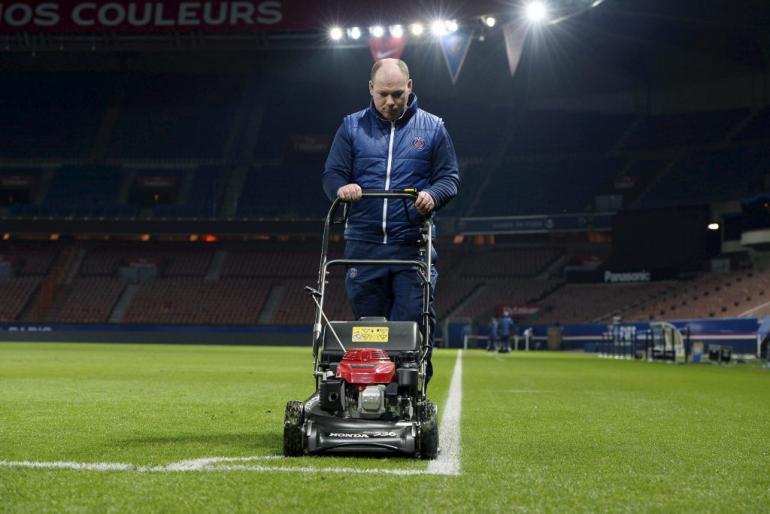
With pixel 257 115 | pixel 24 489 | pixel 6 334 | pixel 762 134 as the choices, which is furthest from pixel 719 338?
pixel 257 115

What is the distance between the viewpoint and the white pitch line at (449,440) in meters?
4.77

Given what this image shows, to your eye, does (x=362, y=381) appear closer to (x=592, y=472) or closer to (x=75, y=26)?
(x=592, y=472)

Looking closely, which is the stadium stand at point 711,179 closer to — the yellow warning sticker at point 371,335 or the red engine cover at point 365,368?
the yellow warning sticker at point 371,335

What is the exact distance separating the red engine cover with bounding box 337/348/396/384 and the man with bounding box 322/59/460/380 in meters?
0.90

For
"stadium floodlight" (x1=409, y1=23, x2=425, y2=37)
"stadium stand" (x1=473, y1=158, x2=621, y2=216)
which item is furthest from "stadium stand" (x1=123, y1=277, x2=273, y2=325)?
"stadium floodlight" (x1=409, y1=23, x2=425, y2=37)

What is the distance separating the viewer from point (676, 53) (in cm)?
4619

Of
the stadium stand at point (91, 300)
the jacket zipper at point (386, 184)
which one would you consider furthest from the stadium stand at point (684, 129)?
the jacket zipper at point (386, 184)

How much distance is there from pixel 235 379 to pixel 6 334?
3283cm

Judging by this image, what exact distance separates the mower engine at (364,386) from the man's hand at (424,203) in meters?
0.97


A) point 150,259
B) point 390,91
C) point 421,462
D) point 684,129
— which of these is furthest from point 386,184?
point 150,259

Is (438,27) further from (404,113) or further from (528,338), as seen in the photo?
(404,113)

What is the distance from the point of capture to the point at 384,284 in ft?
20.0

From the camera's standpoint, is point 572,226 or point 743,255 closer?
point 743,255

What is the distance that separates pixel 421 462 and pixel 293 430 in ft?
2.23
